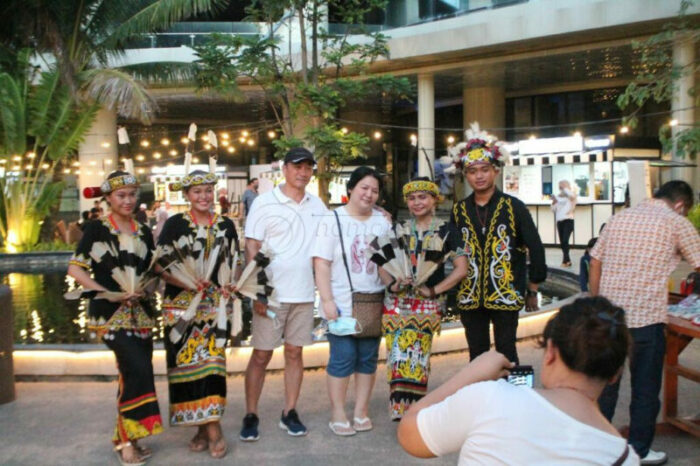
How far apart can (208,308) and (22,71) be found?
17.8m

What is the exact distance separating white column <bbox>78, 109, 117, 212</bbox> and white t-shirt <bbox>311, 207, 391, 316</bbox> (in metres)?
22.8

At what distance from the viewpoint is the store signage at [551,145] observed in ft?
61.4

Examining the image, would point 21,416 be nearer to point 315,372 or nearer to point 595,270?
point 315,372

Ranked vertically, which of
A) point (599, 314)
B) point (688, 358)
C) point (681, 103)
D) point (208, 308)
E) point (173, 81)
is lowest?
point (688, 358)

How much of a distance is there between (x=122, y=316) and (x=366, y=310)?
167cm

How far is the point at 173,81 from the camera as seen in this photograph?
869 inches

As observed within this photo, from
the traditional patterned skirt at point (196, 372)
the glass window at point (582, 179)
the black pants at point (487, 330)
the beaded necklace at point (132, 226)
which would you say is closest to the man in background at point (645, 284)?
the black pants at point (487, 330)

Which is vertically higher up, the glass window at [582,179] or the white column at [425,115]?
the white column at [425,115]

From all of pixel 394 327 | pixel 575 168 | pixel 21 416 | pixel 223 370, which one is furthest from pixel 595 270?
pixel 575 168

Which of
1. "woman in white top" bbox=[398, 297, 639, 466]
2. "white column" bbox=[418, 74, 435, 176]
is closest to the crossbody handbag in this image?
"woman in white top" bbox=[398, 297, 639, 466]

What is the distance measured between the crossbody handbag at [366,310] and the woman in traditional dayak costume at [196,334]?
89 cm

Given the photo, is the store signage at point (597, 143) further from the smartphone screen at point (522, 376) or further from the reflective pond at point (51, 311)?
the smartphone screen at point (522, 376)

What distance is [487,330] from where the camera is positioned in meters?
5.14

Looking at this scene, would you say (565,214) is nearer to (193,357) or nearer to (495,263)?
(495,263)
